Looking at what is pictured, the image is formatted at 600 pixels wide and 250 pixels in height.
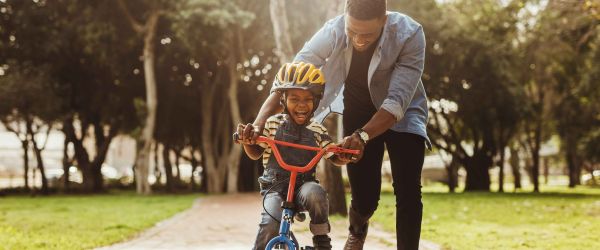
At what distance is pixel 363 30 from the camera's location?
4020 mm

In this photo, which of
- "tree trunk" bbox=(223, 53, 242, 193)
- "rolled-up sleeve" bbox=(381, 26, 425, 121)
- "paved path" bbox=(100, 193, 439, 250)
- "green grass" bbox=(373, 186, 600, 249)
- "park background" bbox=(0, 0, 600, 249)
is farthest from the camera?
"tree trunk" bbox=(223, 53, 242, 193)

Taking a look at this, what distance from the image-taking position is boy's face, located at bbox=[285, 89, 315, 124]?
13.5ft

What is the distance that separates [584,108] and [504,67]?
21.8 ft

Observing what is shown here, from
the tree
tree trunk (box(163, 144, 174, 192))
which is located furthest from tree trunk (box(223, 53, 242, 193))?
the tree

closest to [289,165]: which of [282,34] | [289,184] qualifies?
[289,184]

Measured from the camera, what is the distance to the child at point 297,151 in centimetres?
396

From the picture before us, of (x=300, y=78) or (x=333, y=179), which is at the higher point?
(x=300, y=78)

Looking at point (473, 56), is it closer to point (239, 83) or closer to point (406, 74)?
point (239, 83)

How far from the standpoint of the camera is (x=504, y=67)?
26.5 m

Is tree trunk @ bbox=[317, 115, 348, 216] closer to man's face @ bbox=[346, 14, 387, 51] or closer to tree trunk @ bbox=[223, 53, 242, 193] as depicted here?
man's face @ bbox=[346, 14, 387, 51]

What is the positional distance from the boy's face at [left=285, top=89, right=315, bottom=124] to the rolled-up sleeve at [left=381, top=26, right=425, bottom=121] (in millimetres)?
431

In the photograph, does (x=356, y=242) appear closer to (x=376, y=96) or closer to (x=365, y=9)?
(x=376, y=96)

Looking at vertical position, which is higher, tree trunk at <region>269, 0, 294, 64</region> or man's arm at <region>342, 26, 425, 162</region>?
tree trunk at <region>269, 0, 294, 64</region>

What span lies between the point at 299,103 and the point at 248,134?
46cm
